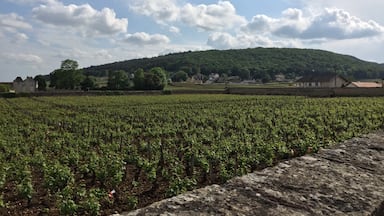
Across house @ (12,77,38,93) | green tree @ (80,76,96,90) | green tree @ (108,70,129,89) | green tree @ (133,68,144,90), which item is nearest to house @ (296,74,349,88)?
green tree @ (133,68,144,90)

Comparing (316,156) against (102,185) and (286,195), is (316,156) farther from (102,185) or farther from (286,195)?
(102,185)

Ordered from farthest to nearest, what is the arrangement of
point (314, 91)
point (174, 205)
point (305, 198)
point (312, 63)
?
point (312, 63) → point (314, 91) → point (305, 198) → point (174, 205)

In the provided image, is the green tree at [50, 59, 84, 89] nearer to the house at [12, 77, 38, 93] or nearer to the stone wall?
A: the house at [12, 77, 38, 93]

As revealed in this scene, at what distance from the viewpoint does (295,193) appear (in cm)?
254

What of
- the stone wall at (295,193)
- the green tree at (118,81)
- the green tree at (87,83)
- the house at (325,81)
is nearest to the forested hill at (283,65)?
the house at (325,81)

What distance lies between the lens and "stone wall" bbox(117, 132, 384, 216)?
2250 millimetres

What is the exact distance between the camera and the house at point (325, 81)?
3642 inches

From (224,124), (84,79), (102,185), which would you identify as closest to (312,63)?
(84,79)

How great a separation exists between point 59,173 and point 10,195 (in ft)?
4.10

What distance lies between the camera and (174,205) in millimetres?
2248

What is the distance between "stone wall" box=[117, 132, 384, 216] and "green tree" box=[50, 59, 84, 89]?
104966 millimetres

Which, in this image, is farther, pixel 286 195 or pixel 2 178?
pixel 2 178

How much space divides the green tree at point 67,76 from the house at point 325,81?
6359 centimetres

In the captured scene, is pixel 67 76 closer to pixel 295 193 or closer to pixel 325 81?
pixel 325 81
